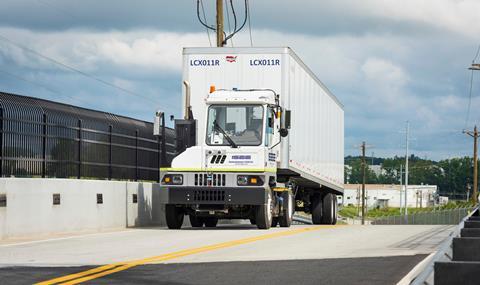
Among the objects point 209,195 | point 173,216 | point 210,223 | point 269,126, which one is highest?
point 269,126

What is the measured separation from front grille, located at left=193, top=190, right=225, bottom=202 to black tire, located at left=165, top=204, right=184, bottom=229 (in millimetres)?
1085

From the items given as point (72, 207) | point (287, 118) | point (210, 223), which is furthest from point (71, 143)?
point (210, 223)

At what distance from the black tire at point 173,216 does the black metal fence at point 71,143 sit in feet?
3.93

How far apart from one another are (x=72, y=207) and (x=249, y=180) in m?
4.40

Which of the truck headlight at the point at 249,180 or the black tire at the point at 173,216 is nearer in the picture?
the truck headlight at the point at 249,180

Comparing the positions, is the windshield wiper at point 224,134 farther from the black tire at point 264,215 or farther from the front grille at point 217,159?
the black tire at point 264,215

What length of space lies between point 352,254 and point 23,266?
4.88m

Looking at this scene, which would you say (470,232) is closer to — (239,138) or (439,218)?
(239,138)

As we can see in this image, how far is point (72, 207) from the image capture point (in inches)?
853

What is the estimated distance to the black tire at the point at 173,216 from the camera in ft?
78.8

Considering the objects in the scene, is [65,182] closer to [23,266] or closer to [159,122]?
[159,122]

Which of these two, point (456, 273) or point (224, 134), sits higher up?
point (224, 134)

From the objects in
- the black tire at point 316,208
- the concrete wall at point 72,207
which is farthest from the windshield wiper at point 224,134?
the black tire at point 316,208

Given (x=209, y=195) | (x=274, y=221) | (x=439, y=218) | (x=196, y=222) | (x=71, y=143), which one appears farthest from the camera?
(x=439, y=218)
